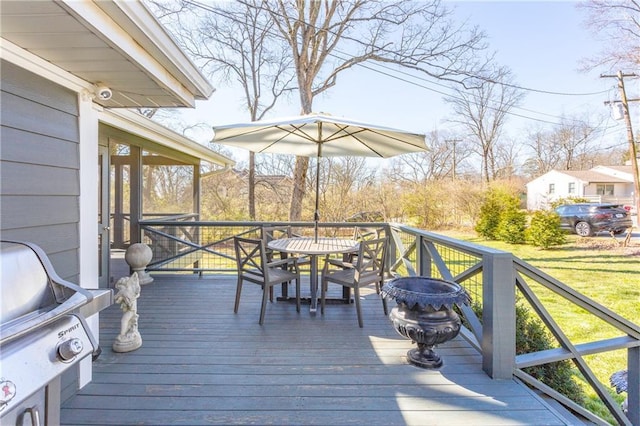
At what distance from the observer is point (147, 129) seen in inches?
177

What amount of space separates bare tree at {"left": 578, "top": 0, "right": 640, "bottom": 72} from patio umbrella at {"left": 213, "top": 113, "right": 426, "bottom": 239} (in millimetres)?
13747

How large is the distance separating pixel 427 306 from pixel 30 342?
7.03 ft

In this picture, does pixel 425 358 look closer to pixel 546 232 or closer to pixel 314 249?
pixel 314 249

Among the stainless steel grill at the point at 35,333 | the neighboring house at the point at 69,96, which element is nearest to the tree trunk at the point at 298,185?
the neighboring house at the point at 69,96

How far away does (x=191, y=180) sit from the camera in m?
7.39

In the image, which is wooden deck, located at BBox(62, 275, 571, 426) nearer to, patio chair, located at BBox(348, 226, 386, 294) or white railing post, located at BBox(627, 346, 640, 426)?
patio chair, located at BBox(348, 226, 386, 294)

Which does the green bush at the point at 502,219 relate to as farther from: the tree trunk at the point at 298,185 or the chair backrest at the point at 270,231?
the chair backrest at the point at 270,231

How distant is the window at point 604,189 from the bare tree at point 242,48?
25350 mm

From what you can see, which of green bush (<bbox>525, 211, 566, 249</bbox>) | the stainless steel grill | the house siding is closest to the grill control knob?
the stainless steel grill

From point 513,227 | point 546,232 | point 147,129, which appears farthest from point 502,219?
point 147,129

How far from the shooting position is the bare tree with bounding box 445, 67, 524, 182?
20250mm

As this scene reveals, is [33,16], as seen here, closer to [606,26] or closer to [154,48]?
[154,48]

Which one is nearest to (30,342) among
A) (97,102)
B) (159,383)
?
(159,383)

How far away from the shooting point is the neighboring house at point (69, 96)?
1491mm
